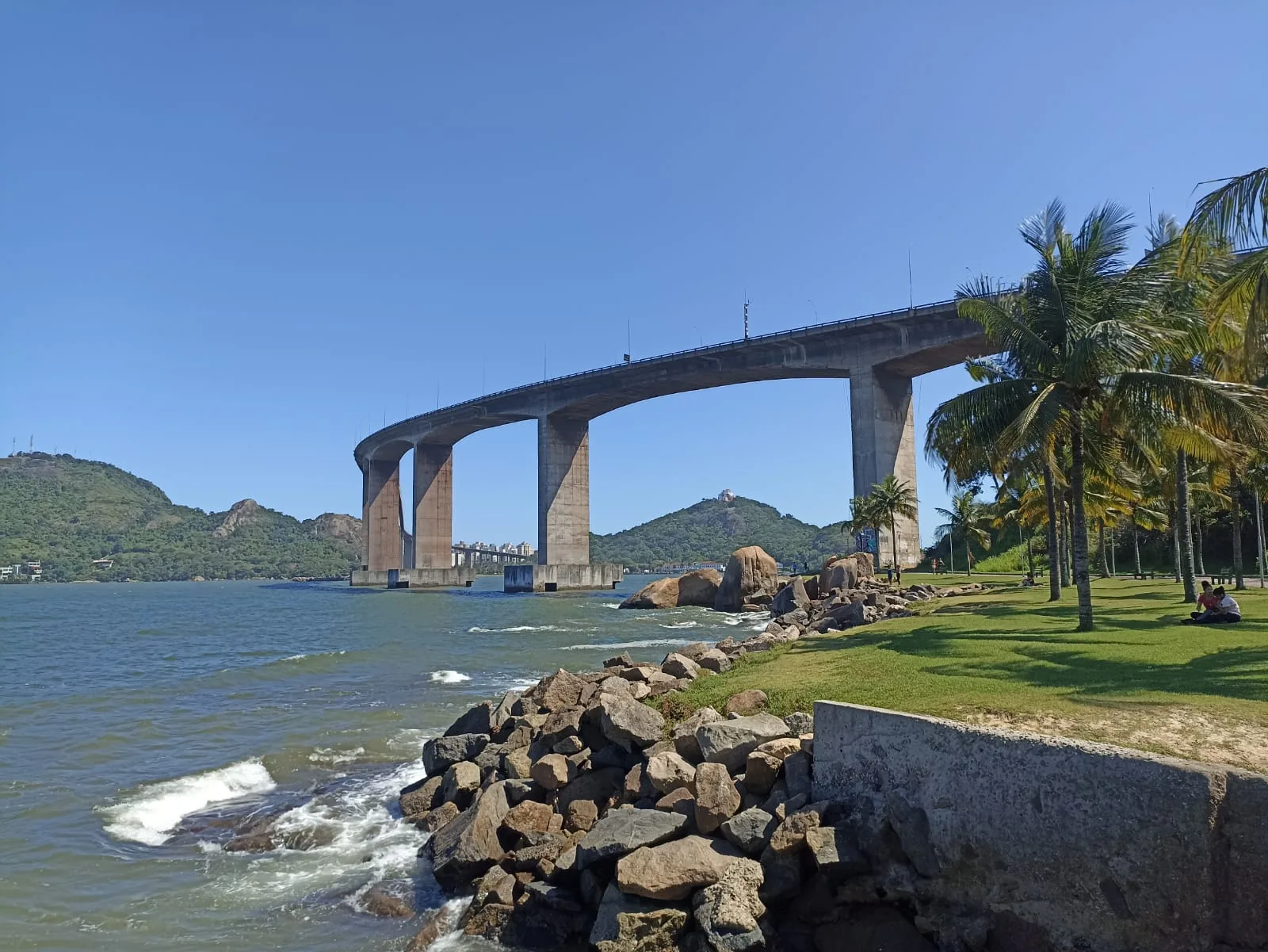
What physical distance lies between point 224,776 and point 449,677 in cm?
1017

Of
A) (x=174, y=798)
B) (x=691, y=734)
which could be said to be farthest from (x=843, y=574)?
(x=174, y=798)

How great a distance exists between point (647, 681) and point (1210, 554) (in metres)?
57.0

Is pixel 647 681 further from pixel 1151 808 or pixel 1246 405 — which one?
pixel 1246 405

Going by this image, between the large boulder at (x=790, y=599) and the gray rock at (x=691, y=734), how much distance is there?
1242 inches

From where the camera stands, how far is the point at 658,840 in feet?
24.9

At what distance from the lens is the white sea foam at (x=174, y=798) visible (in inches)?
429

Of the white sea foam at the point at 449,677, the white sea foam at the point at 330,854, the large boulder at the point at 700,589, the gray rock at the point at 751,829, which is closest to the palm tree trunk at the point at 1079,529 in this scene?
the gray rock at the point at 751,829

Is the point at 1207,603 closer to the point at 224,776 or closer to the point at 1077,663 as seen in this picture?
the point at 1077,663

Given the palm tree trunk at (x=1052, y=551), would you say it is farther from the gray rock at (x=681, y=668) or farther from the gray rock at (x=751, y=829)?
the gray rock at (x=751, y=829)

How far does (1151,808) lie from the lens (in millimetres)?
5586

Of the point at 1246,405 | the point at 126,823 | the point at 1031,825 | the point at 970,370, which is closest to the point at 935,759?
the point at 1031,825

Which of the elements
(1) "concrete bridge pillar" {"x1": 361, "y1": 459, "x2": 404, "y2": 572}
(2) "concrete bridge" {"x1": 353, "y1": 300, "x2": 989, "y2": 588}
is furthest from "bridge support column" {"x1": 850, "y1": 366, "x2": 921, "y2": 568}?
(1) "concrete bridge pillar" {"x1": 361, "y1": 459, "x2": 404, "y2": 572}

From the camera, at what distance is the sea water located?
326 inches

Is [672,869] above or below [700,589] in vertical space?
above
